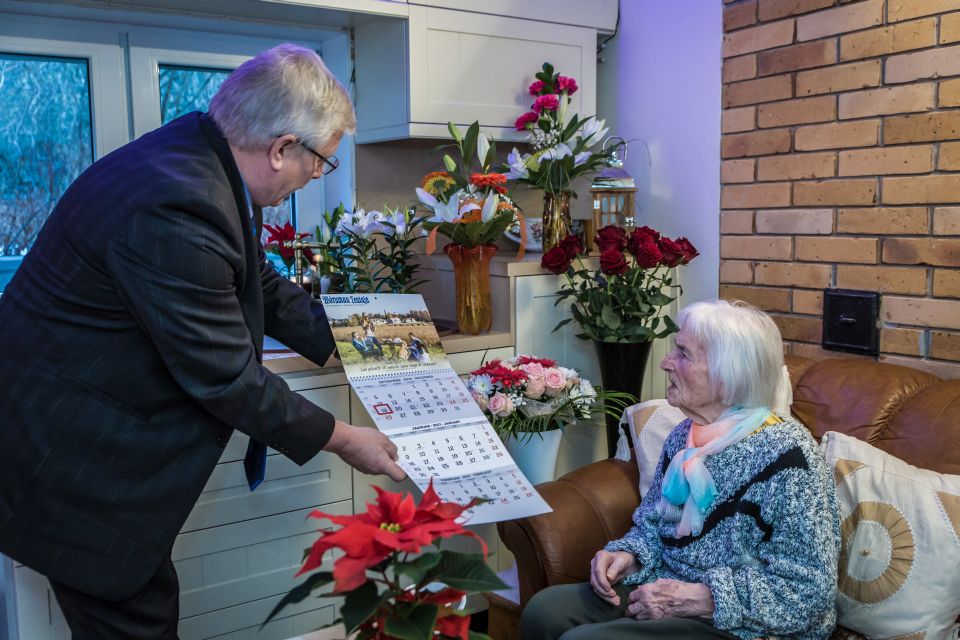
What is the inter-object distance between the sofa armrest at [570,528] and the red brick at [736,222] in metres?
0.92

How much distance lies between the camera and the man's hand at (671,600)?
5.10ft

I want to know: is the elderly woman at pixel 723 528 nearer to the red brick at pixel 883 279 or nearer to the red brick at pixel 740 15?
the red brick at pixel 883 279

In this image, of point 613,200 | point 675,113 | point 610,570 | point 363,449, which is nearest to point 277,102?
point 363,449

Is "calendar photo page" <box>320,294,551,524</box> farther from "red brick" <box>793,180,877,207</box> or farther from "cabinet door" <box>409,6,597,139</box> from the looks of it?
"red brick" <box>793,180,877,207</box>

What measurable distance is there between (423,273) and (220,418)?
4.52 feet

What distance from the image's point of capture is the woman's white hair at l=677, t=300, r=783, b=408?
1625 mm

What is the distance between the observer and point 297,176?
1597mm

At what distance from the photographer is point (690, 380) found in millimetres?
1669

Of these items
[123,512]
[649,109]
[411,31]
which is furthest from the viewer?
[649,109]

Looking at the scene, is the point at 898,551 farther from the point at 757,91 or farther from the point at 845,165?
the point at 757,91

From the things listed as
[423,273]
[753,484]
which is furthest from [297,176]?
[423,273]

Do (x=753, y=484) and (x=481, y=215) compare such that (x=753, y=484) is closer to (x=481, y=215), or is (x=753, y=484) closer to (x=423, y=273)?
(x=481, y=215)

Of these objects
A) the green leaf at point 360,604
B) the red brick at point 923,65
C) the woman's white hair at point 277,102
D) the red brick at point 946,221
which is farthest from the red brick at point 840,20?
the green leaf at point 360,604

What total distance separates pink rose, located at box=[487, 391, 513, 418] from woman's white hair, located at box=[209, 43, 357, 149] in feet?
2.53
